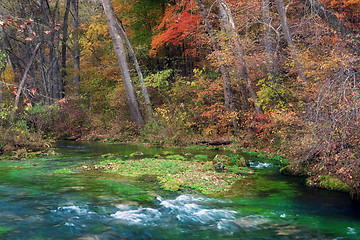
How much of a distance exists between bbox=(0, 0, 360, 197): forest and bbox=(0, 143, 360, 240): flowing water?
124 centimetres

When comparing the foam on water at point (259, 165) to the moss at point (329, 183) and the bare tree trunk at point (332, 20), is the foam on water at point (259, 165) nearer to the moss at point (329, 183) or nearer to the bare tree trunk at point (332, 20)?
the moss at point (329, 183)

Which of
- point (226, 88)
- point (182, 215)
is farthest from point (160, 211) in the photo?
point (226, 88)

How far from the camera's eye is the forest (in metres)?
8.38

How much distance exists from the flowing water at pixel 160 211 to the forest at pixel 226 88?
1.24 m

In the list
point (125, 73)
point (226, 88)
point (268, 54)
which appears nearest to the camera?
point (268, 54)

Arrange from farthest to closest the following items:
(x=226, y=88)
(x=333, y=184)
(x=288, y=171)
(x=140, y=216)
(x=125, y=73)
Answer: (x=125, y=73), (x=226, y=88), (x=288, y=171), (x=333, y=184), (x=140, y=216)

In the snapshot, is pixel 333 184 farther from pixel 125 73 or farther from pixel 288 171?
pixel 125 73

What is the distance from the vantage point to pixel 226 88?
19.3 m

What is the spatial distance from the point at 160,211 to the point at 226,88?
13126 mm

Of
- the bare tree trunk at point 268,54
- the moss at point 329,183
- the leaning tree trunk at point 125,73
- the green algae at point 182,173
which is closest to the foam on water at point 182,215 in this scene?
the green algae at point 182,173

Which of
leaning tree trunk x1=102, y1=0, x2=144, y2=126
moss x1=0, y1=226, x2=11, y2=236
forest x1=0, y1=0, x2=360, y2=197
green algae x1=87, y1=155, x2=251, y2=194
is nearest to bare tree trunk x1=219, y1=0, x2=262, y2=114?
forest x1=0, y1=0, x2=360, y2=197

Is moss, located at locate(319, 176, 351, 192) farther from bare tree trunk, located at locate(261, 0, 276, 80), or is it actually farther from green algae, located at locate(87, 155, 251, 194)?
bare tree trunk, located at locate(261, 0, 276, 80)

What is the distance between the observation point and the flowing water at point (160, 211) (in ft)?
19.6

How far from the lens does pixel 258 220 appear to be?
6684 millimetres
